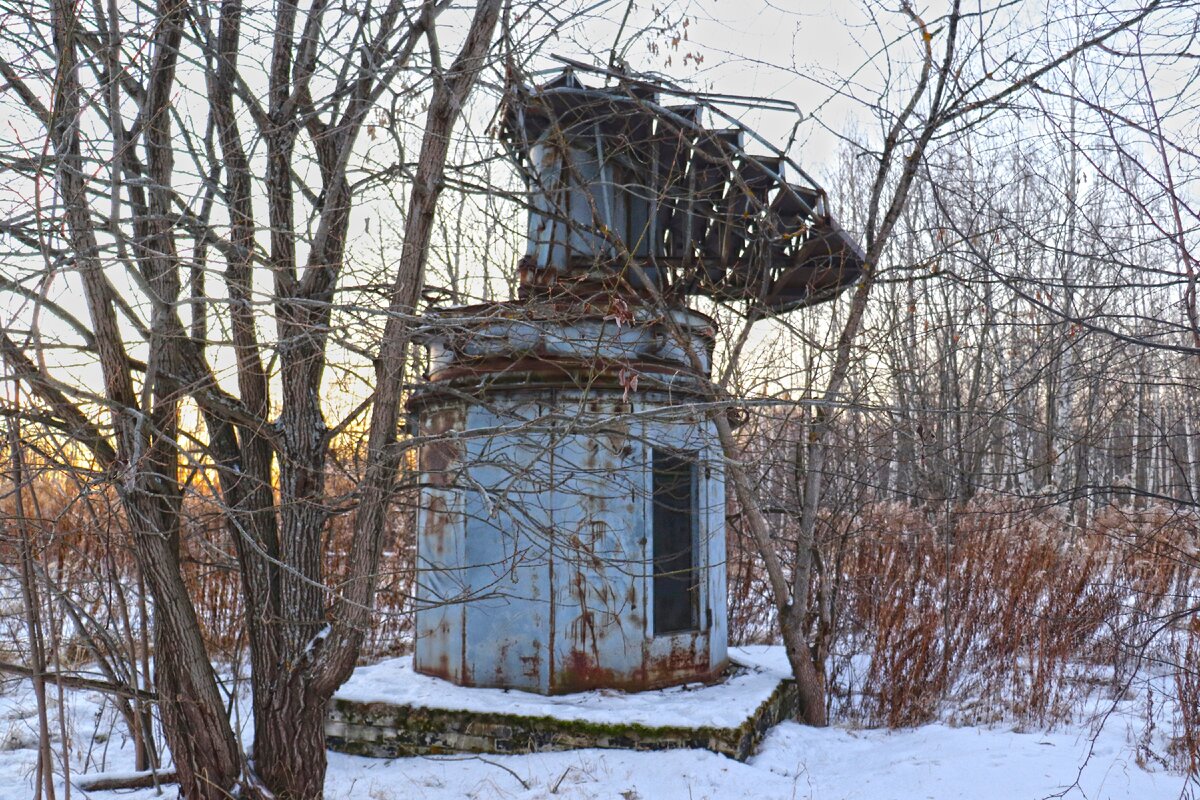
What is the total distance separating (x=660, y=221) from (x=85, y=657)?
7.76 meters

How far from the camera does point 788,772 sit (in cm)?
651

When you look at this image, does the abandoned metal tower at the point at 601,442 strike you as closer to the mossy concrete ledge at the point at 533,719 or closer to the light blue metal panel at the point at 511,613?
the light blue metal panel at the point at 511,613

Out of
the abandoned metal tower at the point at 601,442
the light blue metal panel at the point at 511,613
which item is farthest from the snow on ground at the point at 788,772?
the abandoned metal tower at the point at 601,442

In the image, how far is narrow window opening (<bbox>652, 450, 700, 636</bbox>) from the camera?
7.50m

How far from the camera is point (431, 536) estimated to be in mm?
7660

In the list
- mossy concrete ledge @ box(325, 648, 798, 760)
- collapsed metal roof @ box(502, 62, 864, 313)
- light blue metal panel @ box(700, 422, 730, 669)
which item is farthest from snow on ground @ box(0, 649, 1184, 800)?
collapsed metal roof @ box(502, 62, 864, 313)

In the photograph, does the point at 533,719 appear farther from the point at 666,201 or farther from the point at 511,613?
the point at 666,201

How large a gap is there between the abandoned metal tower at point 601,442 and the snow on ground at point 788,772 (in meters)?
0.54

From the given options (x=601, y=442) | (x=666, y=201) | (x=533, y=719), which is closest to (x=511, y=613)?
(x=533, y=719)

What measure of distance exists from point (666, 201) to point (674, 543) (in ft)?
9.60

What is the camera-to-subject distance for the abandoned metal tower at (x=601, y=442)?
7.00 m

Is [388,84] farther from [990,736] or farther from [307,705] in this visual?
[990,736]

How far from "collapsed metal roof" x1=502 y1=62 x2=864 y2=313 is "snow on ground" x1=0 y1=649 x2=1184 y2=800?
3296 mm

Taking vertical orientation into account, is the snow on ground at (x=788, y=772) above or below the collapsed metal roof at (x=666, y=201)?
below
